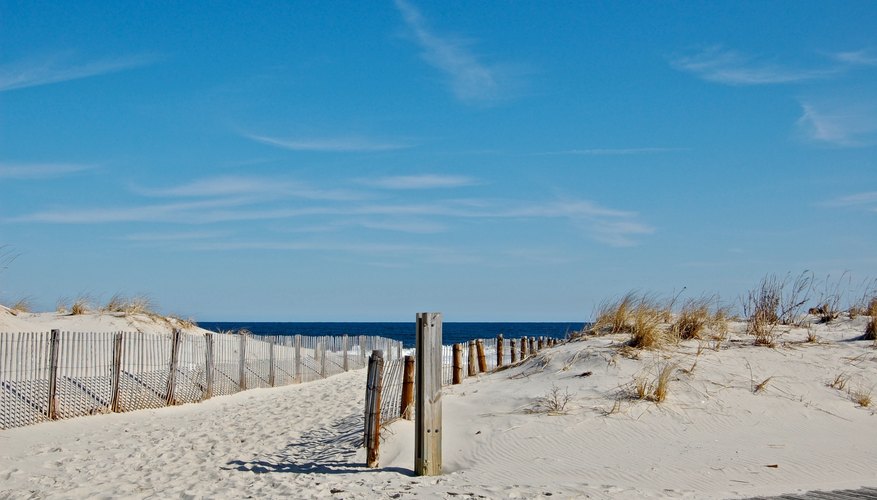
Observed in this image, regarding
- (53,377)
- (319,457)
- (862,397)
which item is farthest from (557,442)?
(53,377)

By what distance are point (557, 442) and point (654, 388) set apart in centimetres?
197

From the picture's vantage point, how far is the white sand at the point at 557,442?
7.57 meters

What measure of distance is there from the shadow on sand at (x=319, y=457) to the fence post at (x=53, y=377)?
4.89 meters

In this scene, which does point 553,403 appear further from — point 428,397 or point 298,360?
point 298,360

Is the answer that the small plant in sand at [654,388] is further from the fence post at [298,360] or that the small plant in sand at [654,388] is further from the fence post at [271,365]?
the fence post at [298,360]

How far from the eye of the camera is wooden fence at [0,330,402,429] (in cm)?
1252

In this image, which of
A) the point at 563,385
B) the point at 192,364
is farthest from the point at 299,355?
the point at 563,385

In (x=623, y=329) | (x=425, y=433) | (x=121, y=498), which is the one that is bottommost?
(x=121, y=498)

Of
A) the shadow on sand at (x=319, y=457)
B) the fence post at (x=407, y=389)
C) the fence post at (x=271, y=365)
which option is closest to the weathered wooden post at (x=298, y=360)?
the fence post at (x=271, y=365)

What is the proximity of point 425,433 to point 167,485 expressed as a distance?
297 centimetres

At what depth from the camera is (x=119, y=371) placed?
14172 millimetres

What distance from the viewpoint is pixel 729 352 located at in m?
11.8

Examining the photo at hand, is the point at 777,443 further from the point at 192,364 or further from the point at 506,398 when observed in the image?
the point at 192,364

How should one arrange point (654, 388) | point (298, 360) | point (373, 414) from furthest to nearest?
point (298, 360)
point (654, 388)
point (373, 414)
